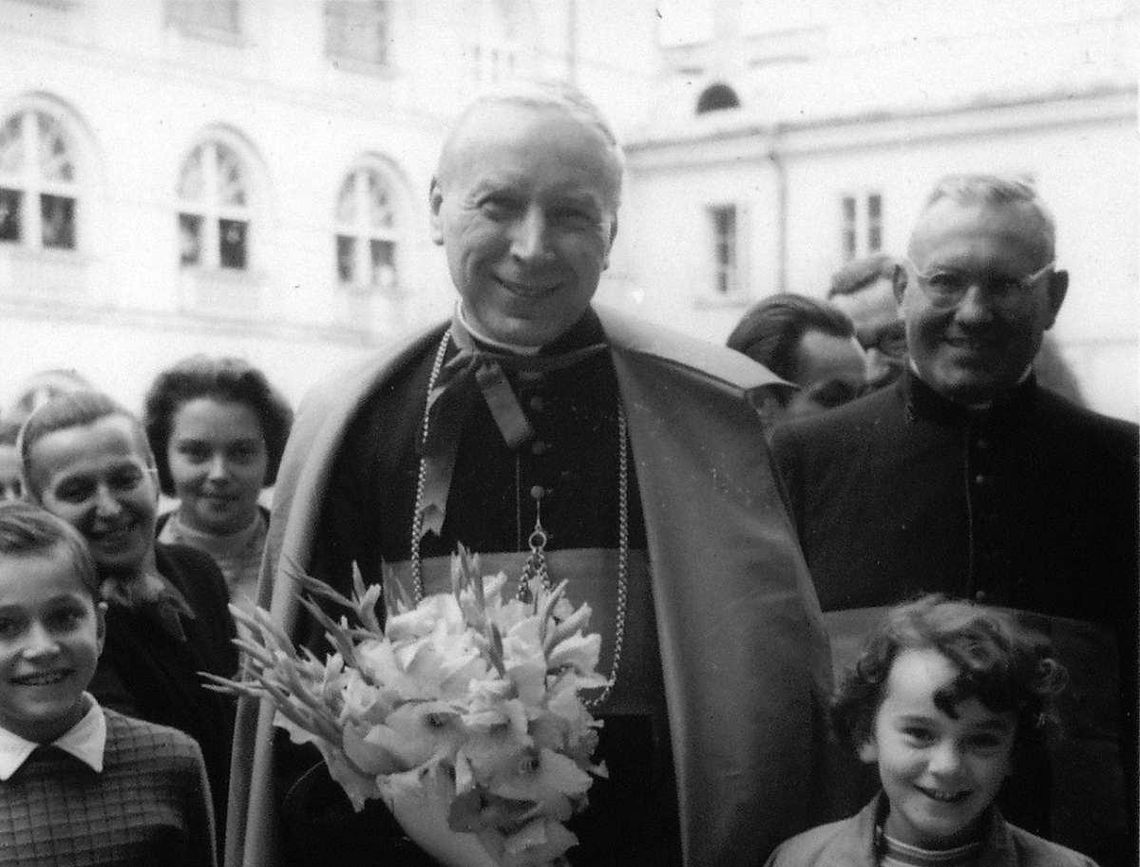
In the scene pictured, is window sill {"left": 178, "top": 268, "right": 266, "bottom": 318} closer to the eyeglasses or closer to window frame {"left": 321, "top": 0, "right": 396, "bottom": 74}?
window frame {"left": 321, "top": 0, "right": 396, "bottom": 74}

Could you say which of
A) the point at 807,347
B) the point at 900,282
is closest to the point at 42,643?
the point at 900,282

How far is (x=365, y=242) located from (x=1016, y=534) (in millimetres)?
2317

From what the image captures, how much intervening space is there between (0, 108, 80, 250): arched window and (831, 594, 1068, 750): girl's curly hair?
254 cm

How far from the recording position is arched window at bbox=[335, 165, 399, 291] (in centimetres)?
473

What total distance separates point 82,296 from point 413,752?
255 cm

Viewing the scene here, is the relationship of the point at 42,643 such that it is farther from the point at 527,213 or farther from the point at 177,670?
the point at 527,213

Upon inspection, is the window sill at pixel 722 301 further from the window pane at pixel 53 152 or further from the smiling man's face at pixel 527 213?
the smiling man's face at pixel 527 213

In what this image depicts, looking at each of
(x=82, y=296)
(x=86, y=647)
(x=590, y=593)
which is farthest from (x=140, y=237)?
(x=590, y=593)

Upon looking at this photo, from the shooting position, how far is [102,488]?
325 centimetres

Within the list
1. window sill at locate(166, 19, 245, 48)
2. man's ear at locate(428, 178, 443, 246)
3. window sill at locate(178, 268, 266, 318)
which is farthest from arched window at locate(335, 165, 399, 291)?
man's ear at locate(428, 178, 443, 246)

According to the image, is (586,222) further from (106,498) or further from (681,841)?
(106,498)

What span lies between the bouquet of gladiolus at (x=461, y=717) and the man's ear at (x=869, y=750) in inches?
20.2

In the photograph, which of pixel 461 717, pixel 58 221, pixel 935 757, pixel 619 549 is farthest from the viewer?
pixel 58 221

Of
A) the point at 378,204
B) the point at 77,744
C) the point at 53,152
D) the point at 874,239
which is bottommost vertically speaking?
the point at 77,744
